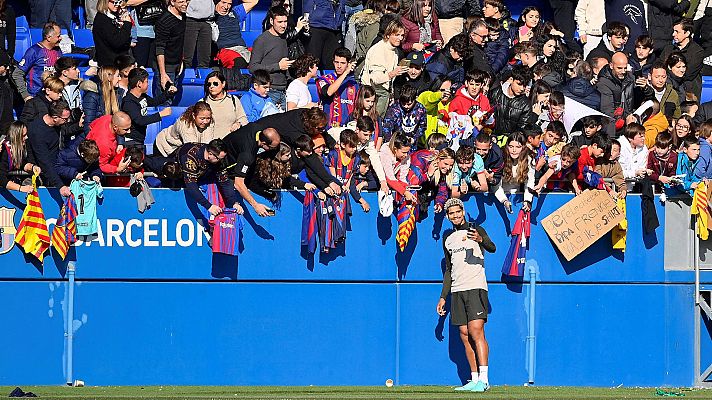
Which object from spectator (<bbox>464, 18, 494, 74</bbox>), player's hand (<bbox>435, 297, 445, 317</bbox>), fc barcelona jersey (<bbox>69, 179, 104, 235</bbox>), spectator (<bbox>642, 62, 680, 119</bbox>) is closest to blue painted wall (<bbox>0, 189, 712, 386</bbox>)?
fc barcelona jersey (<bbox>69, 179, 104, 235</bbox>)

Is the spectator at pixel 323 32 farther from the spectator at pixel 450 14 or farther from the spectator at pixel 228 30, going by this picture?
the spectator at pixel 450 14

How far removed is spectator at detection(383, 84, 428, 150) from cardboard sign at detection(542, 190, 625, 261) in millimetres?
1722

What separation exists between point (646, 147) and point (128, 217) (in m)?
5.54

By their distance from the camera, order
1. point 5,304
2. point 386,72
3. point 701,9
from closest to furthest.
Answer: point 5,304, point 386,72, point 701,9

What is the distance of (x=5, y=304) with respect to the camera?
15.6 m

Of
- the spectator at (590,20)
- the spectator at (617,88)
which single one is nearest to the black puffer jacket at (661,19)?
the spectator at (590,20)

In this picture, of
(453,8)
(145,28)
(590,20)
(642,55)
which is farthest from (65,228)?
(590,20)

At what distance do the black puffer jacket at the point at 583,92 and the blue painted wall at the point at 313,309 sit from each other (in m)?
1.58

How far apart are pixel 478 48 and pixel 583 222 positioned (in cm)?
295

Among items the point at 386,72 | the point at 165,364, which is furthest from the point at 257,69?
the point at 165,364

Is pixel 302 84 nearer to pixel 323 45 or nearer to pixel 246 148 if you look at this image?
pixel 323 45

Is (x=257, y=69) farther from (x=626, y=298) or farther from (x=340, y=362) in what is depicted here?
(x=626, y=298)

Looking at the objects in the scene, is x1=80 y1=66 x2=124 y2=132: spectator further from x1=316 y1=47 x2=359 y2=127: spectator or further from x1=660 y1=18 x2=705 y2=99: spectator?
x1=660 y1=18 x2=705 y2=99: spectator

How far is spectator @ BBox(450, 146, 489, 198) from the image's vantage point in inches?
614
